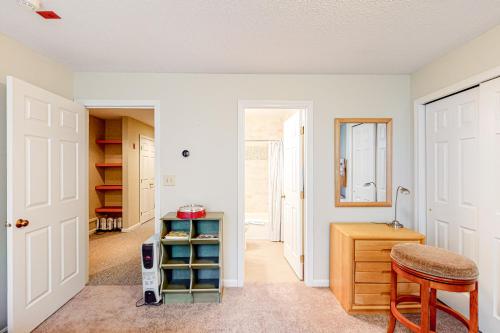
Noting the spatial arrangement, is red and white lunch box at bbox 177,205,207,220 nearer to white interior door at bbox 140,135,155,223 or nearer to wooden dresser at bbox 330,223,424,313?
wooden dresser at bbox 330,223,424,313

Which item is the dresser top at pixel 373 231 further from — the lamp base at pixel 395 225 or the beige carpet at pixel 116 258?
the beige carpet at pixel 116 258

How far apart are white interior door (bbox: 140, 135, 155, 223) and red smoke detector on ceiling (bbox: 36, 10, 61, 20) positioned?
14.4 ft

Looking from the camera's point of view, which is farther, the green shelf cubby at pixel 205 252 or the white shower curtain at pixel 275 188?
the white shower curtain at pixel 275 188

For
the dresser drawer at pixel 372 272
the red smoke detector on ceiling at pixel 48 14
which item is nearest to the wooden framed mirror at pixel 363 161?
the dresser drawer at pixel 372 272

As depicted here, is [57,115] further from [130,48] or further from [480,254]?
[480,254]

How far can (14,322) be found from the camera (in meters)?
1.87

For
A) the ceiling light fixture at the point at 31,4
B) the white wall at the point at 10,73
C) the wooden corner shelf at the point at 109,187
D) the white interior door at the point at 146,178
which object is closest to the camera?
the ceiling light fixture at the point at 31,4

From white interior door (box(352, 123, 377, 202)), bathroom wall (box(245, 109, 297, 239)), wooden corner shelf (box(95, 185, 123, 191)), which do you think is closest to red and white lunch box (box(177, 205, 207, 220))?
white interior door (box(352, 123, 377, 202))

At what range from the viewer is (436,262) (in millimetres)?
1669

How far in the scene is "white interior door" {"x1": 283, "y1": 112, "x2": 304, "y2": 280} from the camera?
3.03 meters

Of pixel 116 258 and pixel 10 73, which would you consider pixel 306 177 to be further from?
pixel 116 258

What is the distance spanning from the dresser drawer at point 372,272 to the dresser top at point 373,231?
0.24 m

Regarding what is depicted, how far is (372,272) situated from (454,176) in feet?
3.82

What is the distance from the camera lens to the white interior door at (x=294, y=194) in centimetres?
303
